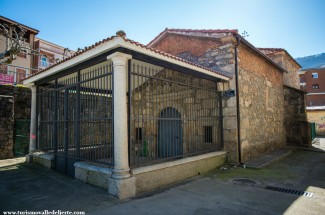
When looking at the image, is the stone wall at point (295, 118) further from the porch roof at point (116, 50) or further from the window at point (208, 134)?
the porch roof at point (116, 50)

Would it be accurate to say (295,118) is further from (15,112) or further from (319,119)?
(15,112)

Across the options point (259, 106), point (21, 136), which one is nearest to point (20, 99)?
point (21, 136)

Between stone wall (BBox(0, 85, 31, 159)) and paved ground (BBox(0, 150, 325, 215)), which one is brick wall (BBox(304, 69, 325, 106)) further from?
stone wall (BBox(0, 85, 31, 159))

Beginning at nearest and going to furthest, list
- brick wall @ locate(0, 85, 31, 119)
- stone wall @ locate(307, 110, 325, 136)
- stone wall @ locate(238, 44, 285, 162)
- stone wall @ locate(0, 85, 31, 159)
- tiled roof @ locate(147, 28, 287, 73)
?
tiled roof @ locate(147, 28, 287, 73)
stone wall @ locate(238, 44, 285, 162)
stone wall @ locate(0, 85, 31, 159)
brick wall @ locate(0, 85, 31, 119)
stone wall @ locate(307, 110, 325, 136)

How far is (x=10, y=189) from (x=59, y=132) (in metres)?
2.12

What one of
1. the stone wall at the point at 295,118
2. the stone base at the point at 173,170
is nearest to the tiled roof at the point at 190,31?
the stone base at the point at 173,170

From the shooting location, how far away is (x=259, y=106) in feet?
29.1

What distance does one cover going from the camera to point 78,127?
5.17m

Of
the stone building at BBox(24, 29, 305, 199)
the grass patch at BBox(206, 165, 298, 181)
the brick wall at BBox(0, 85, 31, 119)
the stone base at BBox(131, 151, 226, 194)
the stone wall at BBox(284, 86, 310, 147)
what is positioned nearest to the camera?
the stone building at BBox(24, 29, 305, 199)

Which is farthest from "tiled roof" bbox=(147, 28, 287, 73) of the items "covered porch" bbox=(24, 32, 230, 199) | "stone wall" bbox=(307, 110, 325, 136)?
"stone wall" bbox=(307, 110, 325, 136)

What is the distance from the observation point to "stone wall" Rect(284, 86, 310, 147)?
11.1m

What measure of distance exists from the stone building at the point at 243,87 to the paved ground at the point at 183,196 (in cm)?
175

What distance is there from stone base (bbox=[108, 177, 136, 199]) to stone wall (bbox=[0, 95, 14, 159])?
6669 mm

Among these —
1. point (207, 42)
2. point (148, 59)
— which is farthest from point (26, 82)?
point (207, 42)
